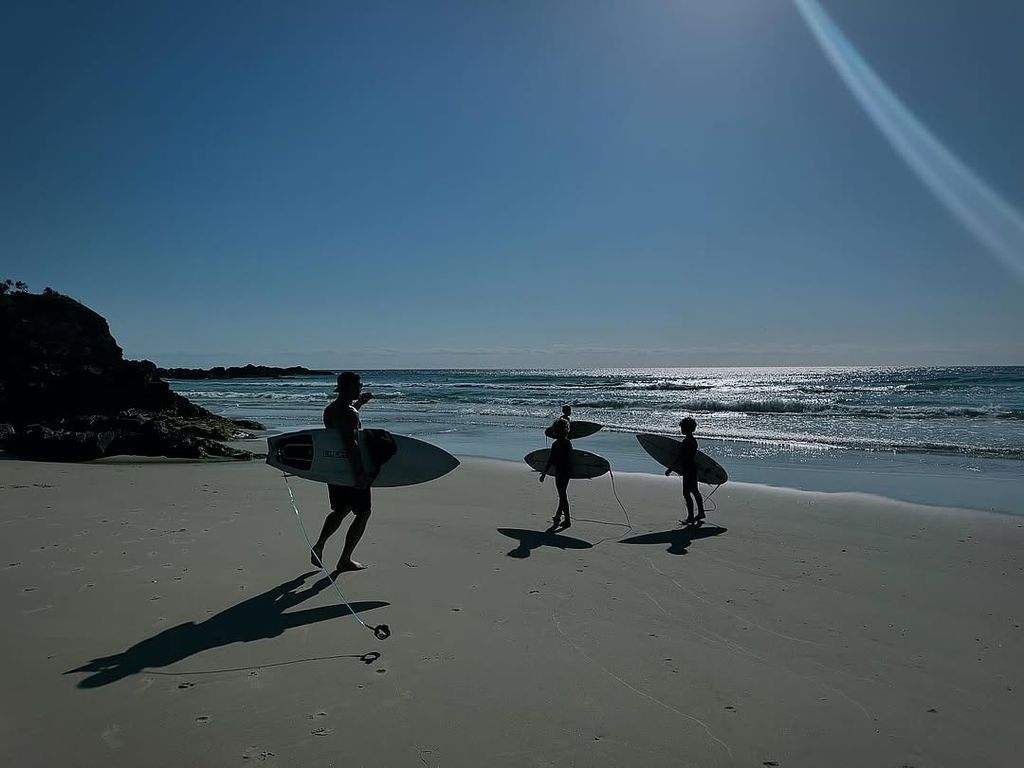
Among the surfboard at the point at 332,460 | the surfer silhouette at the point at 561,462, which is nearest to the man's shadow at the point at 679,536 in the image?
the surfer silhouette at the point at 561,462

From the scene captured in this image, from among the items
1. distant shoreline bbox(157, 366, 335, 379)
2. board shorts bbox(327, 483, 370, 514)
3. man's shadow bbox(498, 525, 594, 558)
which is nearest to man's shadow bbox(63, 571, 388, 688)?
board shorts bbox(327, 483, 370, 514)

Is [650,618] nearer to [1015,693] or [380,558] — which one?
[1015,693]

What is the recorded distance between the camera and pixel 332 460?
546cm

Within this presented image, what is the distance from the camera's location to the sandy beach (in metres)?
2.90

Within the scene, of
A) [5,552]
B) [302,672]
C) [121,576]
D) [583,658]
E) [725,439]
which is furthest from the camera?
[725,439]

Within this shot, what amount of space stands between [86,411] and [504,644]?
14.0 metres

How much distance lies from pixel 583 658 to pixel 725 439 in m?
15.0

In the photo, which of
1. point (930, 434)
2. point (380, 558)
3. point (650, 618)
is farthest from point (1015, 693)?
point (930, 434)

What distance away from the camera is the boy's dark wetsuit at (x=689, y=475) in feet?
25.1

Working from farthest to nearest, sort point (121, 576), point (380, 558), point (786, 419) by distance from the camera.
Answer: point (786, 419) < point (380, 558) < point (121, 576)

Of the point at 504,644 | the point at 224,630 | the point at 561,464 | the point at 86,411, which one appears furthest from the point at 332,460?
the point at 86,411

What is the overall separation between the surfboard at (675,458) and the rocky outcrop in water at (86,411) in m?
7.88

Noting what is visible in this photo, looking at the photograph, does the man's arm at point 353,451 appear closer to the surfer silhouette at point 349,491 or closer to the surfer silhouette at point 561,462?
the surfer silhouette at point 349,491

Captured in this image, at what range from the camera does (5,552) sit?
5.33 m
